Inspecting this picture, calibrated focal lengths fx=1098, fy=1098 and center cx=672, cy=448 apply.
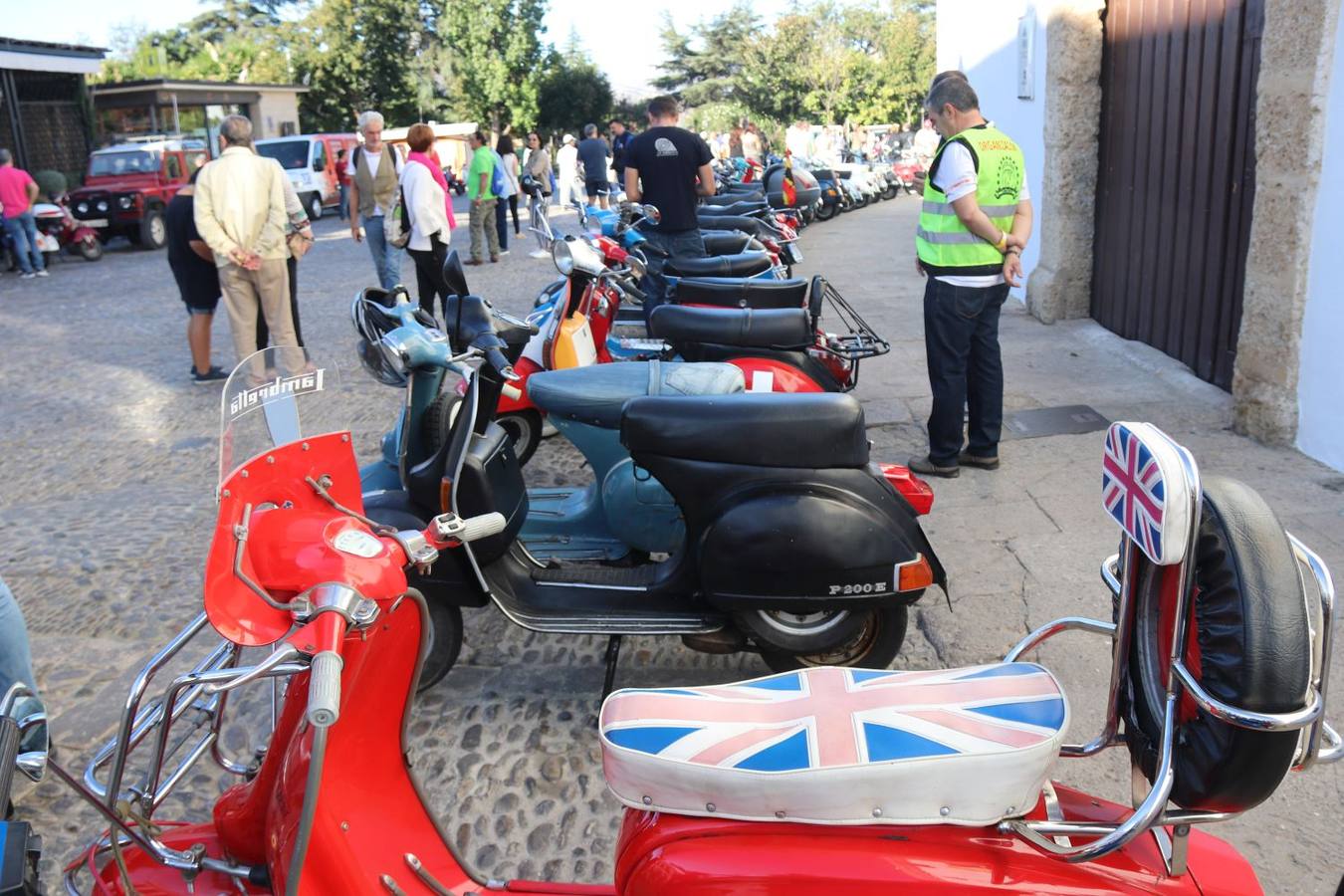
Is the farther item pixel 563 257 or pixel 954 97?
pixel 563 257

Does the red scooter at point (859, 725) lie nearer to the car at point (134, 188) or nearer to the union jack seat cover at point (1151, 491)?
the union jack seat cover at point (1151, 491)

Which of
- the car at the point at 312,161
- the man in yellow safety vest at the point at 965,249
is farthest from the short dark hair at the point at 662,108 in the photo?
the car at the point at 312,161

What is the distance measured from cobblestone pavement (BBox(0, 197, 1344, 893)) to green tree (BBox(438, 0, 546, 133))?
108 ft

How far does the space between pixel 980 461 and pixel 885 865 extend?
387 cm

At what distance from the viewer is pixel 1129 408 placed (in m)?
6.11

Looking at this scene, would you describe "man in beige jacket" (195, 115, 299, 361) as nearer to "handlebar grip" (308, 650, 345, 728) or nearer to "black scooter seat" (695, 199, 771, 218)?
"black scooter seat" (695, 199, 771, 218)

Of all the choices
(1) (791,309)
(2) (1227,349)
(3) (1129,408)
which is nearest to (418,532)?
(1) (791,309)

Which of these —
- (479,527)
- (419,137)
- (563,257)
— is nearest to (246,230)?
(419,137)

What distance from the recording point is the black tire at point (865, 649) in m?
3.33

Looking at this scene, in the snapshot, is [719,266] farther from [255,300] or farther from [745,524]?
[745,524]

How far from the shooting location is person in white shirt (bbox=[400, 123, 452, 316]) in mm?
8773

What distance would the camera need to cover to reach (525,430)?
18.0ft

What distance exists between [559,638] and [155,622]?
4.93 ft

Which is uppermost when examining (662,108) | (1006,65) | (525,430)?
(1006,65)
